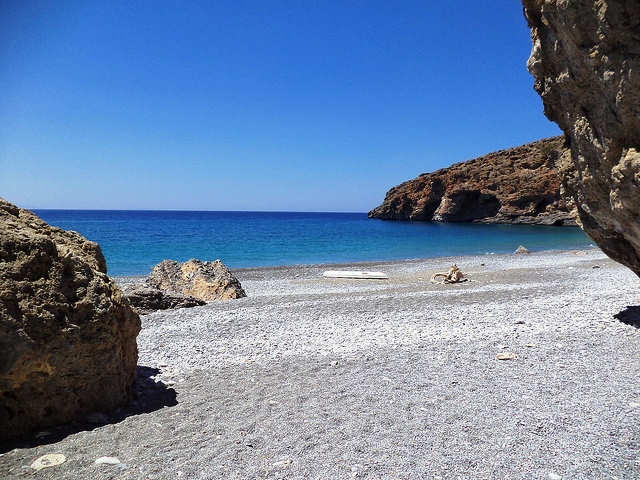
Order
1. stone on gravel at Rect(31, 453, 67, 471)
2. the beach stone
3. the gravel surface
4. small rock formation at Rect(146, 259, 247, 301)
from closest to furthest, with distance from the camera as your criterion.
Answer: the gravel surface
stone on gravel at Rect(31, 453, 67, 471)
the beach stone
small rock formation at Rect(146, 259, 247, 301)

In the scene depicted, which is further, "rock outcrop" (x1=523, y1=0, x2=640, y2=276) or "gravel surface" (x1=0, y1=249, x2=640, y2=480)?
"rock outcrop" (x1=523, y1=0, x2=640, y2=276)

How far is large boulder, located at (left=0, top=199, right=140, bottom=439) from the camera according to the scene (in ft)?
15.3

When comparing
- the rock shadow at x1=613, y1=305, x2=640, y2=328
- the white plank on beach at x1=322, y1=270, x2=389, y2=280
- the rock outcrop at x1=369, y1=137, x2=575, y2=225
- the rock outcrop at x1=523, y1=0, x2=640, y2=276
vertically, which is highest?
the rock outcrop at x1=369, y1=137, x2=575, y2=225

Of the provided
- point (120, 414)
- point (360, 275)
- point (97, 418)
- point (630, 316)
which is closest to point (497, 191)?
point (360, 275)

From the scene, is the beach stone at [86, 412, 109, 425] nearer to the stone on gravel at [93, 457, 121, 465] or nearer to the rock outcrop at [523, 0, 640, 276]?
the stone on gravel at [93, 457, 121, 465]

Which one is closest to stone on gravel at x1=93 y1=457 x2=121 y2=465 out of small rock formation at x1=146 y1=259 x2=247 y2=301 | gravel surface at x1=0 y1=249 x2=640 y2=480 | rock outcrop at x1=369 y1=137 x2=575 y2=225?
gravel surface at x1=0 y1=249 x2=640 y2=480

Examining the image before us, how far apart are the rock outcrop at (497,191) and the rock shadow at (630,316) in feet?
235

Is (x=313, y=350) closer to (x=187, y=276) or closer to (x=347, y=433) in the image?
(x=347, y=433)

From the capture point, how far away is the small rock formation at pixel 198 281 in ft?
49.4

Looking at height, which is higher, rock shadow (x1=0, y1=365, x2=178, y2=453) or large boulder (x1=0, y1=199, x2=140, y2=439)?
large boulder (x1=0, y1=199, x2=140, y2=439)

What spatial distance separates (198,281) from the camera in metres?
15.6

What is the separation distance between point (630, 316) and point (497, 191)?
86.1 meters

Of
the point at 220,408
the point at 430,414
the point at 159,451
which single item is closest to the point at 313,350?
the point at 220,408

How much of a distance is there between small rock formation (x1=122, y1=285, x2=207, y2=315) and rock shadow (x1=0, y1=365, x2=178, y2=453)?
19.7 feet
